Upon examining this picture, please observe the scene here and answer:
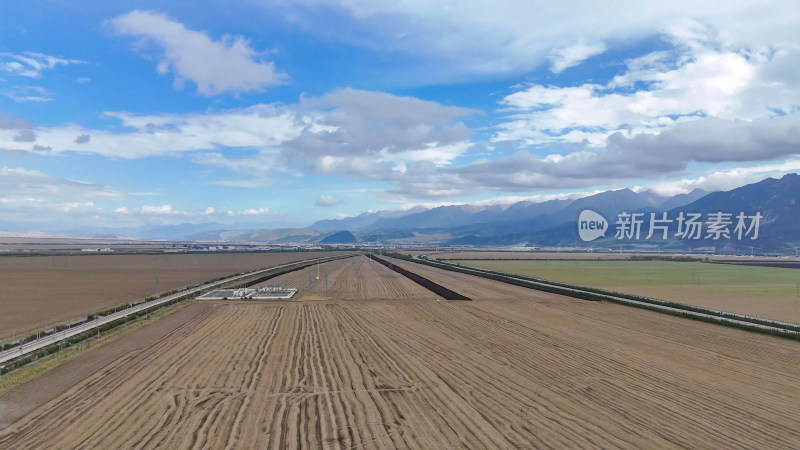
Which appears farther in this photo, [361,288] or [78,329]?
[361,288]

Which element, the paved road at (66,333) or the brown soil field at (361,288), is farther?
the brown soil field at (361,288)

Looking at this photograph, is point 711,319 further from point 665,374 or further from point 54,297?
point 54,297

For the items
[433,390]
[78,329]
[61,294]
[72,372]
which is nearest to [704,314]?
[433,390]

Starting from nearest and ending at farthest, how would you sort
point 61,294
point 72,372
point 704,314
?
point 72,372 < point 704,314 < point 61,294

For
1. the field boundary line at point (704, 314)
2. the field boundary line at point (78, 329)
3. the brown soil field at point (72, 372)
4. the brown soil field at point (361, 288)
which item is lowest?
the field boundary line at point (704, 314)

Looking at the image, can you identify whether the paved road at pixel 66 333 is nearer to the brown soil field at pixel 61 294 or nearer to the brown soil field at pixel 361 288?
the brown soil field at pixel 61 294

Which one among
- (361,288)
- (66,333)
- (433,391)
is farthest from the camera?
(361,288)

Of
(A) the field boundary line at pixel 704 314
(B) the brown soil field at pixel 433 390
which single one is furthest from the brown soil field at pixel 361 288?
(B) the brown soil field at pixel 433 390

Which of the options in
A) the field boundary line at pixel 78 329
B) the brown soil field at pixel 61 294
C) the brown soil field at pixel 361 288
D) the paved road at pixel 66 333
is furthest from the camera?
the brown soil field at pixel 361 288

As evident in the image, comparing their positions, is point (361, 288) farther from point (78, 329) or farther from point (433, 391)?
point (433, 391)
